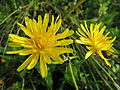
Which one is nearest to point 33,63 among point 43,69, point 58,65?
point 43,69

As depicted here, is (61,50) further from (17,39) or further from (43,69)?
(17,39)

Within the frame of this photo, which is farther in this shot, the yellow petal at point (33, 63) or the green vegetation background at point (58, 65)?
the green vegetation background at point (58, 65)

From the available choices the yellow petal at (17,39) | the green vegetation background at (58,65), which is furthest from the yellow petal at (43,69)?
the green vegetation background at (58,65)

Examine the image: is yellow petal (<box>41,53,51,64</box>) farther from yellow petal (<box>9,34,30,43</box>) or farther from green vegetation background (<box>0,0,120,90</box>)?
green vegetation background (<box>0,0,120,90</box>)

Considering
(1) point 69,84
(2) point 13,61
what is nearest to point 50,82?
(1) point 69,84

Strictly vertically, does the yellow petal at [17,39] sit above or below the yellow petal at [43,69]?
above

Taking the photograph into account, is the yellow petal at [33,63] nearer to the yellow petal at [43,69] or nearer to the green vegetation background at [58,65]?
the yellow petal at [43,69]

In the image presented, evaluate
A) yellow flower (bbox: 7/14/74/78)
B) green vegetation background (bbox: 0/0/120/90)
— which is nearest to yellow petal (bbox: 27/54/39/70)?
yellow flower (bbox: 7/14/74/78)

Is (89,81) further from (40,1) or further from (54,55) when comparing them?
(40,1)

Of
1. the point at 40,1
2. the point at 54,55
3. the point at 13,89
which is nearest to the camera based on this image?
the point at 54,55
